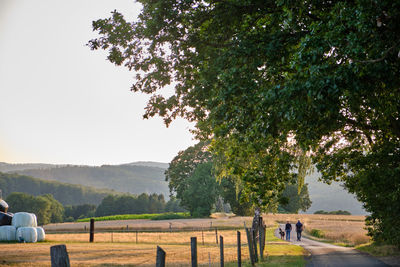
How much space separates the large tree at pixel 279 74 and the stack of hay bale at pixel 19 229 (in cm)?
2442

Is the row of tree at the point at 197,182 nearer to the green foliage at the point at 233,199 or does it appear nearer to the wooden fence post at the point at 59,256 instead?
the green foliage at the point at 233,199

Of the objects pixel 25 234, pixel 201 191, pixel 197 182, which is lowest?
pixel 25 234

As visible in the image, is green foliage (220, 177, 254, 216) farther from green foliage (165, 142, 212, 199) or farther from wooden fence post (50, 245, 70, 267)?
wooden fence post (50, 245, 70, 267)

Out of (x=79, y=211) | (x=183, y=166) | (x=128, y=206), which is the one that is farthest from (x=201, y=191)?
(x=79, y=211)

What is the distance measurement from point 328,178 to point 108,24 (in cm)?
1267

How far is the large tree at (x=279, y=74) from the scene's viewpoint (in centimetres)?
965

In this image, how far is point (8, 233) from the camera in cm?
3488

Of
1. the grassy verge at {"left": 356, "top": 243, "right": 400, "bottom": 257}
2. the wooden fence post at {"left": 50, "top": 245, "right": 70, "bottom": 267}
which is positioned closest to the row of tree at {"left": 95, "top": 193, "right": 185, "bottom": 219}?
the grassy verge at {"left": 356, "top": 243, "right": 400, "bottom": 257}

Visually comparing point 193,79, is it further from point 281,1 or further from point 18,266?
point 18,266

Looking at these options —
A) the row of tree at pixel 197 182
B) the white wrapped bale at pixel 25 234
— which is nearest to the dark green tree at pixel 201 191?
the row of tree at pixel 197 182

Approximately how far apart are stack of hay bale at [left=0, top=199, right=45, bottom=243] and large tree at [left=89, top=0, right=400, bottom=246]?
24.4 metres

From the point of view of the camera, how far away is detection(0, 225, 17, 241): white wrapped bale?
34.7 meters

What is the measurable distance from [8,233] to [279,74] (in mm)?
31689

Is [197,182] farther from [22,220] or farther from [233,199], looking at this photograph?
[22,220]
